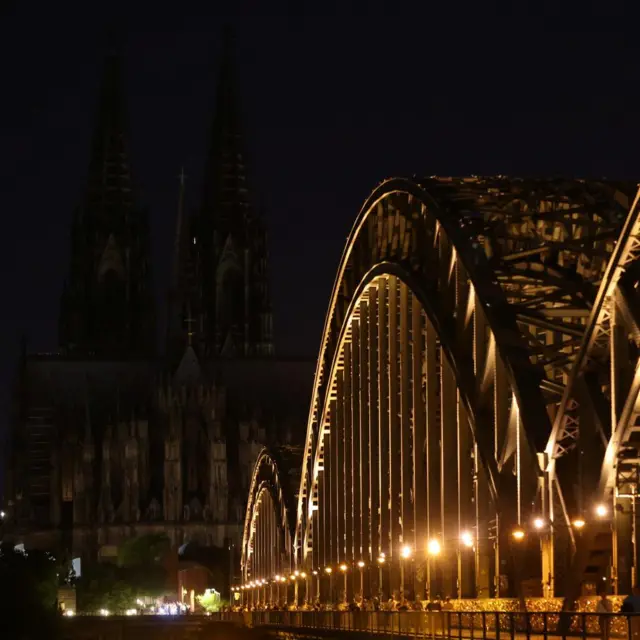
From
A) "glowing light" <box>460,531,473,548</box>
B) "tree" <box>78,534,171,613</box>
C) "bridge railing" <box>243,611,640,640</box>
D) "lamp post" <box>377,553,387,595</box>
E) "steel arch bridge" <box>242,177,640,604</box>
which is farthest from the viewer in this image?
"tree" <box>78,534,171,613</box>

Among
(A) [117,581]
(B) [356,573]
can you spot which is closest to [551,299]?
(B) [356,573]

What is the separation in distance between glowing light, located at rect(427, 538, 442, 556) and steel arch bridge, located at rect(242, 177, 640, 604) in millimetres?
66

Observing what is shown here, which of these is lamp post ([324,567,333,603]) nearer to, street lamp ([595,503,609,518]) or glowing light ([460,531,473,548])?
glowing light ([460,531,473,548])

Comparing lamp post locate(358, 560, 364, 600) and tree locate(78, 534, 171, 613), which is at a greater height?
tree locate(78, 534, 171, 613)

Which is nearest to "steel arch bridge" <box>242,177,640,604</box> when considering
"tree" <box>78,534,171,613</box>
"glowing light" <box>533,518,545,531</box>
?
"glowing light" <box>533,518,545,531</box>

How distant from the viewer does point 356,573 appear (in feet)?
228

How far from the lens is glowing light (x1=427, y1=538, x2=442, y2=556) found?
49987 millimetres

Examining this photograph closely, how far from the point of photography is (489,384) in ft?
145

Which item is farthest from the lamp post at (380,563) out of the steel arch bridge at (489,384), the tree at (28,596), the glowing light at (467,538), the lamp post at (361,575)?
the tree at (28,596)

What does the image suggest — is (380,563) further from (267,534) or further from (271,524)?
(267,534)

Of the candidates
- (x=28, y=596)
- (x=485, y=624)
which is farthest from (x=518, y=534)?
(x=28, y=596)

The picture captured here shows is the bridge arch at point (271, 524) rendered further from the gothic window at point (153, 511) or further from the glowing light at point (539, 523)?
the gothic window at point (153, 511)

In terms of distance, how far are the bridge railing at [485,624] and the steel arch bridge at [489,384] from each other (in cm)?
173

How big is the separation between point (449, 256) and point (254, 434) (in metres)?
145
